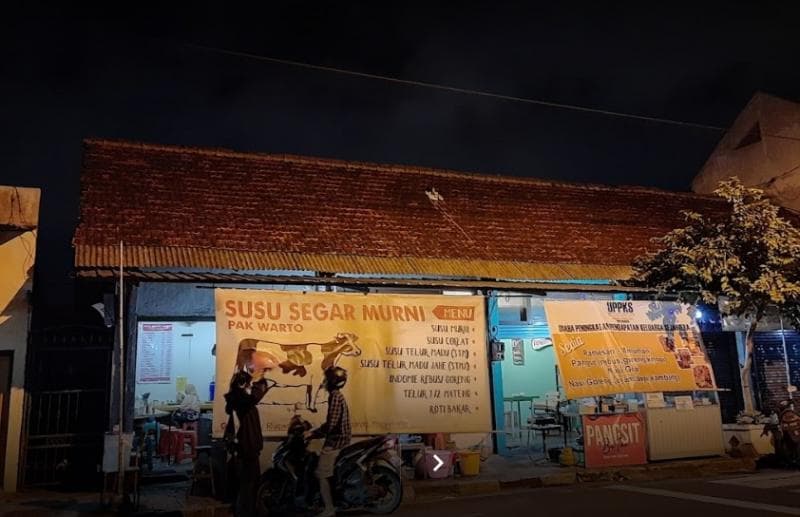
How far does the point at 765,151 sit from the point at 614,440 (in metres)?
13.2

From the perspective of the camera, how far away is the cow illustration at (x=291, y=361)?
10.1 m

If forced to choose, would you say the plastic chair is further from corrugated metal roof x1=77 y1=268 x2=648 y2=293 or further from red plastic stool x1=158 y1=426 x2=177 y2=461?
red plastic stool x1=158 y1=426 x2=177 y2=461

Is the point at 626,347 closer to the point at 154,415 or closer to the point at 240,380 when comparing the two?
the point at 240,380

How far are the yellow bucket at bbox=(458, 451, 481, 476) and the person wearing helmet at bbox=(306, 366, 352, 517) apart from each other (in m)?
3.13

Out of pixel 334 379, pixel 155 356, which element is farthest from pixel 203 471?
pixel 155 356

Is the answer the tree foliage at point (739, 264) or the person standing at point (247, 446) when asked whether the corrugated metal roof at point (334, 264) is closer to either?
the tree foliage at point (739, 264)

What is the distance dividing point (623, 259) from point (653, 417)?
4.02 metres

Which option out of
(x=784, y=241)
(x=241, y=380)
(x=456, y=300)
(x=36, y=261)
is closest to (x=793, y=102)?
(x=784, y=241)

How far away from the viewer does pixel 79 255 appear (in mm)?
10625

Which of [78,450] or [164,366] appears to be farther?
[164,366]

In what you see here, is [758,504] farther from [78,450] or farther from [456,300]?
[78,450]

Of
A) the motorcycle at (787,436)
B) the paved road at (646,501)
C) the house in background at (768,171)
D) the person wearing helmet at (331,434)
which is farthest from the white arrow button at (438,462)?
the house in background at (768,171)

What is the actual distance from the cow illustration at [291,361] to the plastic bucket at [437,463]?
2.34 meters

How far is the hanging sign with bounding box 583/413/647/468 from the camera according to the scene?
11.9 meters
